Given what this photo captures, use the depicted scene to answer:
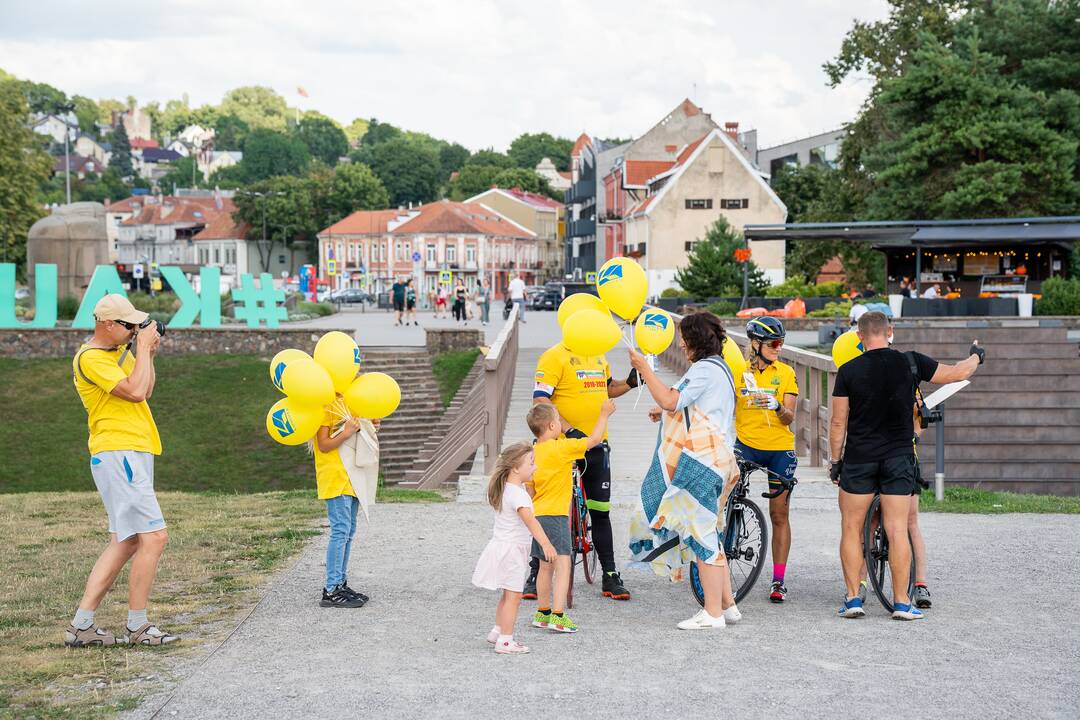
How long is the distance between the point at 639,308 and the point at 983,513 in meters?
4.44

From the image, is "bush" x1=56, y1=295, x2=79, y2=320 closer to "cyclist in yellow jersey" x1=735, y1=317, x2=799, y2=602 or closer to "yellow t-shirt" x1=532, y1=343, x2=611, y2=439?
"yellow t-shirt" x1=532, y1=343, x2=611, y2=439

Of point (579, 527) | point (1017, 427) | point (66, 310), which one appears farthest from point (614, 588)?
point (66, 310)

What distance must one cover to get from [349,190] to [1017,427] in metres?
105

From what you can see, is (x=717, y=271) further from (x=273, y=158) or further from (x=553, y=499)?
(x=273, y=158)

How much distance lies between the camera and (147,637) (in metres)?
6.20

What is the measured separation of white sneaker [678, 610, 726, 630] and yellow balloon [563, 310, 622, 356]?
1.58 metres

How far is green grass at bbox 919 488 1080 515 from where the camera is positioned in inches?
416

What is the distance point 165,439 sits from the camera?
23359mm

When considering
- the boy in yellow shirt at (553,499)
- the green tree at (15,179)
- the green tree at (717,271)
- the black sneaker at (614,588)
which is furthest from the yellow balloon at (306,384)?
the green tree at (15,179)

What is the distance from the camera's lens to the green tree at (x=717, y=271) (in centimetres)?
4128

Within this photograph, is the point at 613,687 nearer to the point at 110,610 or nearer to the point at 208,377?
the point at 110,610

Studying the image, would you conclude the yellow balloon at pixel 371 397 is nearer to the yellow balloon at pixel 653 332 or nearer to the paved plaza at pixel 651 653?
the paved plaza at pixel 651 653

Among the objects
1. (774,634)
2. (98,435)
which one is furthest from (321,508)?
(774,634)

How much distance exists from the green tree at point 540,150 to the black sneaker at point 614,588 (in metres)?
171
